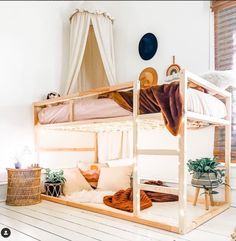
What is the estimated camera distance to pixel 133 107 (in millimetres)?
2332

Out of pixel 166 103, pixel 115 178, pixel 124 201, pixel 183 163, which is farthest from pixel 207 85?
pixel 115 178

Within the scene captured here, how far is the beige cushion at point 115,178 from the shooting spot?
325 centimetres

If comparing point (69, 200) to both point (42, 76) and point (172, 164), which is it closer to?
point (172, 164)

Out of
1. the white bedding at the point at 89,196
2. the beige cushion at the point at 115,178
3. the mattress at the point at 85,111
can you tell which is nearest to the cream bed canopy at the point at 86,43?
the mattress at the point at 85,111

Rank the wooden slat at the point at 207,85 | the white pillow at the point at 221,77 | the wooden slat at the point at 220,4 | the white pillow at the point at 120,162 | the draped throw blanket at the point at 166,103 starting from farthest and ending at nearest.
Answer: the white pillow at the point at 120,162
the wooden slat at the point at 220,4
the white pillow at the point at 221,77
the wooden slat at the point at 207,85
the draped throw blanket at the point at 166,103

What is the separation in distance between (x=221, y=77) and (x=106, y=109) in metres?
1.14

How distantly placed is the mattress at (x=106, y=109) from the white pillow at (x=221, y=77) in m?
0.17

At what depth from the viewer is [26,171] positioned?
295cm

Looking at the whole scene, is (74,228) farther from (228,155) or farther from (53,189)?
(228,155)

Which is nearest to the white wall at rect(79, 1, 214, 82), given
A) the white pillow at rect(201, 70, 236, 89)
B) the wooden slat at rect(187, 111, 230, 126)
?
the white pillow at rect(201, 70, 236, 89)

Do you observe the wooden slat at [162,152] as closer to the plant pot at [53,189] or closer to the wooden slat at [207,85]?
the wooden slat at [207,85]

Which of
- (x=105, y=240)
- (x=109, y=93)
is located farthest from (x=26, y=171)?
(x=105, y=240)

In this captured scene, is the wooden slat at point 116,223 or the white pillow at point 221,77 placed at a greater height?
the white pillow at point 221,77

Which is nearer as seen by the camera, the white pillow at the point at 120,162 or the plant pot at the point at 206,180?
the plant pot at the point at 206,180
